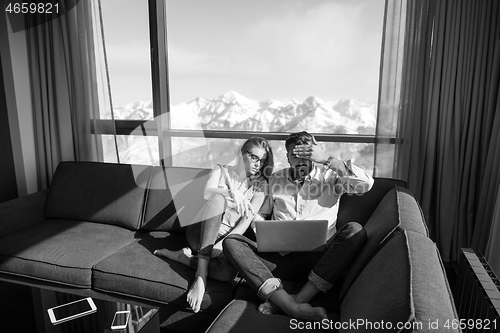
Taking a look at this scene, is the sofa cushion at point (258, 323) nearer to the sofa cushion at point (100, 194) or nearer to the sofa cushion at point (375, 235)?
the sofa cushion at point (375, 235)

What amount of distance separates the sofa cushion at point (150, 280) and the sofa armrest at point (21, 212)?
851mm

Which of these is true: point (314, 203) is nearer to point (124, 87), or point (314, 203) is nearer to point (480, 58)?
point (480, 58)

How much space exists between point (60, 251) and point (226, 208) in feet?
3.24

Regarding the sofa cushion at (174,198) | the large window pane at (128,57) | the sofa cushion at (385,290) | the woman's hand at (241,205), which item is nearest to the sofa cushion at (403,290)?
the sofa cushion at (385,290)

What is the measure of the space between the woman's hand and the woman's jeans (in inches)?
3.1

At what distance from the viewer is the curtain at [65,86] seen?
3.10 meters

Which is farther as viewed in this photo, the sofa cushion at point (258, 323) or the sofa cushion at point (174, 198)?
the sofa cushion at point (174, 198)

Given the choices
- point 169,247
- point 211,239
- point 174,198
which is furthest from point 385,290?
point 174,198

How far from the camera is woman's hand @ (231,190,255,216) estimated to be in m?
1.98

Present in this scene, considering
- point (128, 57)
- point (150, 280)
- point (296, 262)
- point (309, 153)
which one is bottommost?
point (150, 280)

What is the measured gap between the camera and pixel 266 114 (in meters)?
3.80

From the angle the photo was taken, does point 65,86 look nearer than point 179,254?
No

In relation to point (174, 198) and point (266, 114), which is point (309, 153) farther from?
point (266, 114)

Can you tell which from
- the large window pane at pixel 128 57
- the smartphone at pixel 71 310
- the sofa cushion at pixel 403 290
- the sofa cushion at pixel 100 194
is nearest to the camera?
the sofa cushion at pixel 403 290
